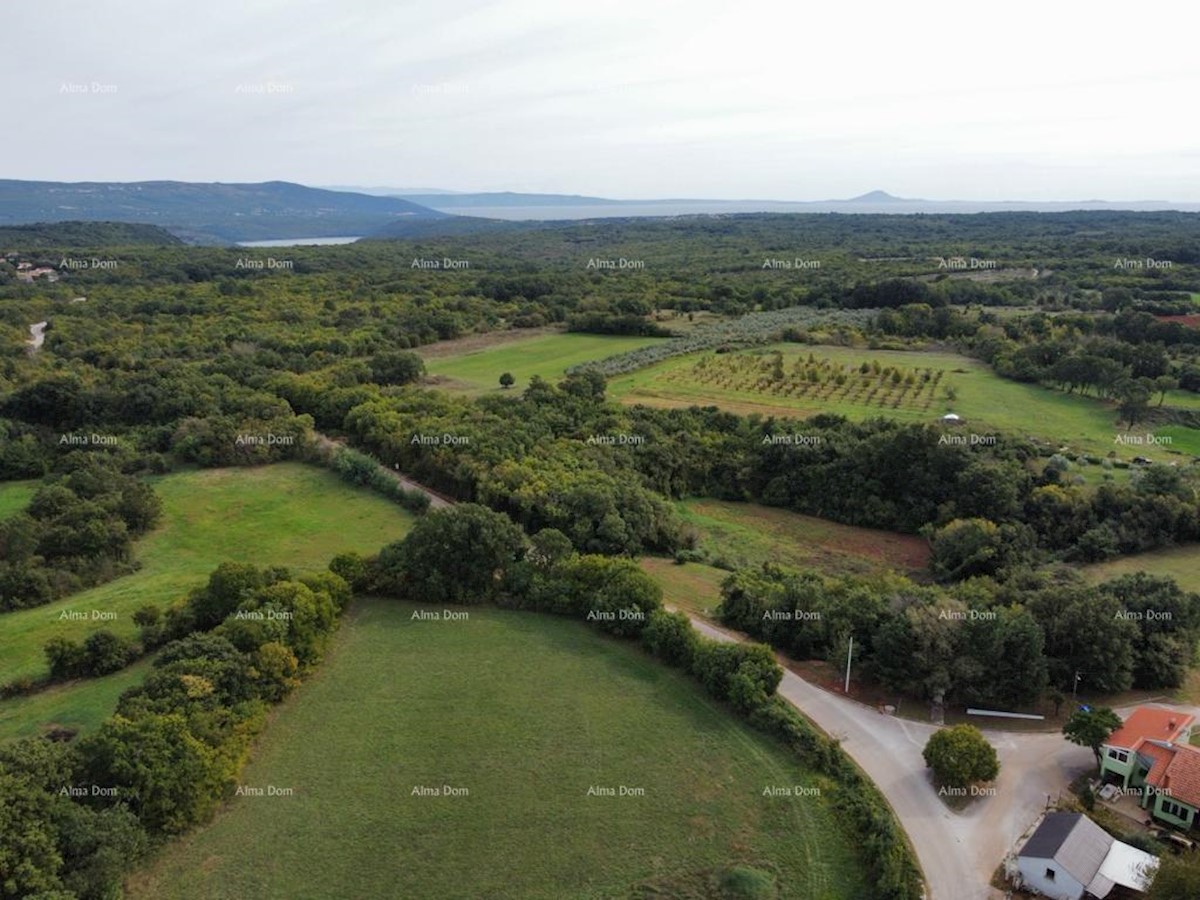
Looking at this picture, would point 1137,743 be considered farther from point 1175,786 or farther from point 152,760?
point 152,760

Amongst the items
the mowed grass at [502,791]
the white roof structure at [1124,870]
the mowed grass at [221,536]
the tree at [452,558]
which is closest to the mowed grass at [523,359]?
the mowed grass at [221,536]

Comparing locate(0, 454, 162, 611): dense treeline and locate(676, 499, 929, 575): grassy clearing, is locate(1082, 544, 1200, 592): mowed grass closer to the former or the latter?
locate(676, 499, 929, 575): grassy clearing

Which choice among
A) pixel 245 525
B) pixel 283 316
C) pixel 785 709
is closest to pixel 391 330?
pixel 283 316

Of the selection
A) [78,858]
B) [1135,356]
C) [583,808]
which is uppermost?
[1135,356]

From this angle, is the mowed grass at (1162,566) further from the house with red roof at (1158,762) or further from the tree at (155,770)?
the tree at (155,770)

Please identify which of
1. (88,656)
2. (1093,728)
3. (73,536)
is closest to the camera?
(1093,728)

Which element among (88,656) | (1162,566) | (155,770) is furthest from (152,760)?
(1162,566)

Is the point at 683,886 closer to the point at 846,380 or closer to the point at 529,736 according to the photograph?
the point at 529,736
